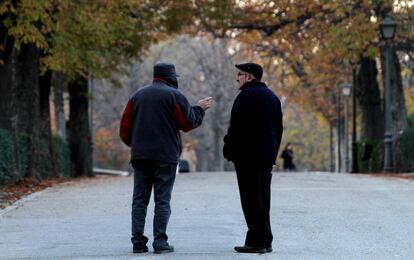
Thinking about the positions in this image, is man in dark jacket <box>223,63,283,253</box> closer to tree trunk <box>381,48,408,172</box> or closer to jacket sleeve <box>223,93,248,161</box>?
jacket sleeve <box>223,93,248,161</box>

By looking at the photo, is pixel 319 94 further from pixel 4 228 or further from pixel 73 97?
pixel 4 228

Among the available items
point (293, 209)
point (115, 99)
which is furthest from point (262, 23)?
point (115, 99)

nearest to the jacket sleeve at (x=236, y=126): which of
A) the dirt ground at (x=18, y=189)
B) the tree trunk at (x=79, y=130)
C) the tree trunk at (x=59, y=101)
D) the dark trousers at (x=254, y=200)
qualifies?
the dark trousers at (x=254, y=200)

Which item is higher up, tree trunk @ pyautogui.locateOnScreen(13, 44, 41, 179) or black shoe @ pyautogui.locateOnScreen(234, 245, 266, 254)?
tree trunk @ pyautogui.locateOnScreen(13, 44, 41, 179)

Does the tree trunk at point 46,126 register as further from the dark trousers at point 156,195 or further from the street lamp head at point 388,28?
the dark trousers at point 156,195

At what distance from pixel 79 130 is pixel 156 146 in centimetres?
2955

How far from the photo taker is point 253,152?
1095 centimetres

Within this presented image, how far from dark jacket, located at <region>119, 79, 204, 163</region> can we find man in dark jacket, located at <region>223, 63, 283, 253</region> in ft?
1.37

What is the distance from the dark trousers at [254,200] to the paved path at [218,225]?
0.70 ft

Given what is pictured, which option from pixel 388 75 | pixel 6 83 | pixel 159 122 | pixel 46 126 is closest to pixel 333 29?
pixel 388 75

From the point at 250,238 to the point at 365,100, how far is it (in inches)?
1211

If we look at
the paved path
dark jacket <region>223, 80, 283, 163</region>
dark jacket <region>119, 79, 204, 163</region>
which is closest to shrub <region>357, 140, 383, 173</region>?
the paved path

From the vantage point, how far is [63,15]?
85.5 feet

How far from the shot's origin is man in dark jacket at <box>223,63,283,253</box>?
1097 cm
